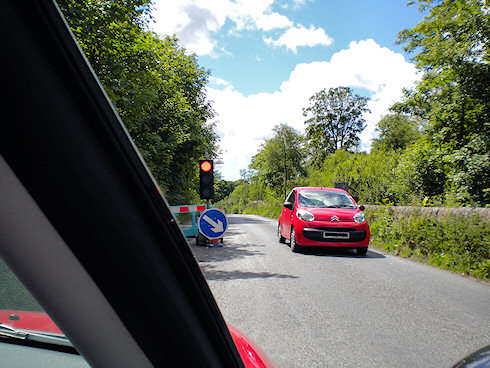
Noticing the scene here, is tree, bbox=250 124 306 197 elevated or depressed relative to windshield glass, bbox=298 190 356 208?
elevated

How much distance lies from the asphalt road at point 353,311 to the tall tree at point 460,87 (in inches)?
253

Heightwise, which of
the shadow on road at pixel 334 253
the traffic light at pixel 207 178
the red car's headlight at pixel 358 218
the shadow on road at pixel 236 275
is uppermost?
the traffic light at pixel 207 178

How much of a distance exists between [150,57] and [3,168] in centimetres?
986

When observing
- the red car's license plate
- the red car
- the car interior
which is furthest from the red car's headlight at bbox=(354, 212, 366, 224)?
the car interior

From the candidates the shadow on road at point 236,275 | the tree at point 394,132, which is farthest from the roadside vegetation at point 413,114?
the tree at point 394,132

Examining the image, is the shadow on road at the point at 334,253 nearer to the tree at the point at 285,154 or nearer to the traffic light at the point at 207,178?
the traffic light at the point at 207,178

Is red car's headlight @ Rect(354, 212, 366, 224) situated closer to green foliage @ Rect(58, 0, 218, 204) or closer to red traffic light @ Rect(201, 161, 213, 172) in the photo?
red traffic light @ Rect(201, 161, 213, 172)

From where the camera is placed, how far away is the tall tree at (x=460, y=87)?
12242 millimetres

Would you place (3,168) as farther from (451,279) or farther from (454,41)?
(454,41)

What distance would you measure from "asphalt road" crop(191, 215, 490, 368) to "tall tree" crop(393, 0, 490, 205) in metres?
6.42

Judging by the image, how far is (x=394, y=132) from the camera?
60.2 meters

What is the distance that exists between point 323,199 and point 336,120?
4527cm

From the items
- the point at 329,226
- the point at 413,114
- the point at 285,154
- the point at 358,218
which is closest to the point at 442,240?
the point at 358,218

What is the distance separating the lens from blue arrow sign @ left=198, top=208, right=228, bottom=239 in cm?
901
